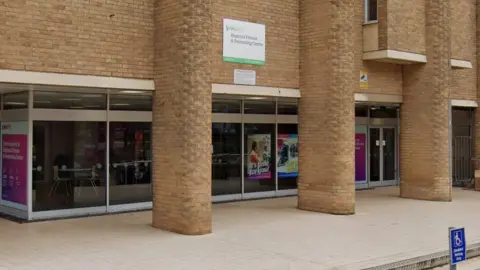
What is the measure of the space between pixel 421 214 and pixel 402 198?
3254 millimetres

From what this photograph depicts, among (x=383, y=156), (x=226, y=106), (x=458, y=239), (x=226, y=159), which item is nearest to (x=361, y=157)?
(x=383, y=156)

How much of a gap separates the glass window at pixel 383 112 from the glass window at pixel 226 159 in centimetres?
622

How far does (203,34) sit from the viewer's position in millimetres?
10539

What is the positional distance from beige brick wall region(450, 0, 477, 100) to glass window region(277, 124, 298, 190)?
5694 mm

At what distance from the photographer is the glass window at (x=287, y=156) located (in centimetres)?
1694

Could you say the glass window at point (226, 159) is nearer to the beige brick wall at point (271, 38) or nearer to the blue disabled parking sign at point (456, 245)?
the beige brick wall at point (271, 38)

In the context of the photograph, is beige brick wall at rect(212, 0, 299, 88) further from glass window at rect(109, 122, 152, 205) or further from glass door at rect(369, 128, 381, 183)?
glass door at rect(369, 128, 381, 183)

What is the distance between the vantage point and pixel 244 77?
1259 cm

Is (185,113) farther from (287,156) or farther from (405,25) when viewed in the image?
(405,25)

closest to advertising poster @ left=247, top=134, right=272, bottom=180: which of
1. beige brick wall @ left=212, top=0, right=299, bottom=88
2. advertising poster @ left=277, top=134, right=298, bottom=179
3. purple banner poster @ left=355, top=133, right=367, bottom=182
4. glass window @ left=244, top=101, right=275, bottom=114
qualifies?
advertising poster @ left=277, top=134, right=298, bottom=179

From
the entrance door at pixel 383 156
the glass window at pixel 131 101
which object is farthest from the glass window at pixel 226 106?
the entrance door at pixel 383 156

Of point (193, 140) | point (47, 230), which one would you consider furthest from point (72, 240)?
point (193, 140)

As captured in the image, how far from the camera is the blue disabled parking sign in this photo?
6.69 m

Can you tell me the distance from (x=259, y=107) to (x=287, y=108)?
1.12 metres
